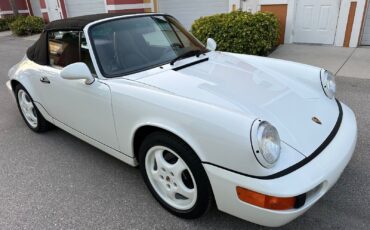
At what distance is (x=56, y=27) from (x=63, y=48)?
32cm

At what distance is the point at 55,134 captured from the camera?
400 centimetres

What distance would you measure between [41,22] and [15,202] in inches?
520

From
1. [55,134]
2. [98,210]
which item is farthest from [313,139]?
[55,134]

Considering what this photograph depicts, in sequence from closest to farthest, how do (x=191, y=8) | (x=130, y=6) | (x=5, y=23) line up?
(x=191, y=8), (x=130, y=6), (x=5, y=23)

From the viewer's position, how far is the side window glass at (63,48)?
303 centimetres

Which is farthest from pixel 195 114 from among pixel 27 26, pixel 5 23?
pixel 5 23

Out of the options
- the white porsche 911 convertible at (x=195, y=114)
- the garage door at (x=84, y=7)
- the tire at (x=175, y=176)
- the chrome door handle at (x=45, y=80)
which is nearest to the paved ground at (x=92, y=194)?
the tire at (x=175, y=176)

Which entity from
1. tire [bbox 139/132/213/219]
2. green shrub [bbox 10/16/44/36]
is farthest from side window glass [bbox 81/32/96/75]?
green shrub [bbox 10/16/44/36]

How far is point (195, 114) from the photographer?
6.75ft

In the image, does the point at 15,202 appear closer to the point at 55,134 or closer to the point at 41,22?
the point at 55,134

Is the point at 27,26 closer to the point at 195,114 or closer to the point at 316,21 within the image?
the point at 316,21

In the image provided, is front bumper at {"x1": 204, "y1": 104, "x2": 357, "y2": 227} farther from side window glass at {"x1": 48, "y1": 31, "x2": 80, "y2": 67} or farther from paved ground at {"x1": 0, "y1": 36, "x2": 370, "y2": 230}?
side window glass at {"x1": 48, "y1": 31, "x2": 80, "y2": 67}

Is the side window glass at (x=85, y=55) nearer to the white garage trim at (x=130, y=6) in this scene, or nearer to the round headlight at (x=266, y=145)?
the round headlight at (x=266, y=145)

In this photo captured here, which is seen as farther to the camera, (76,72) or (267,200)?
(76,72)
